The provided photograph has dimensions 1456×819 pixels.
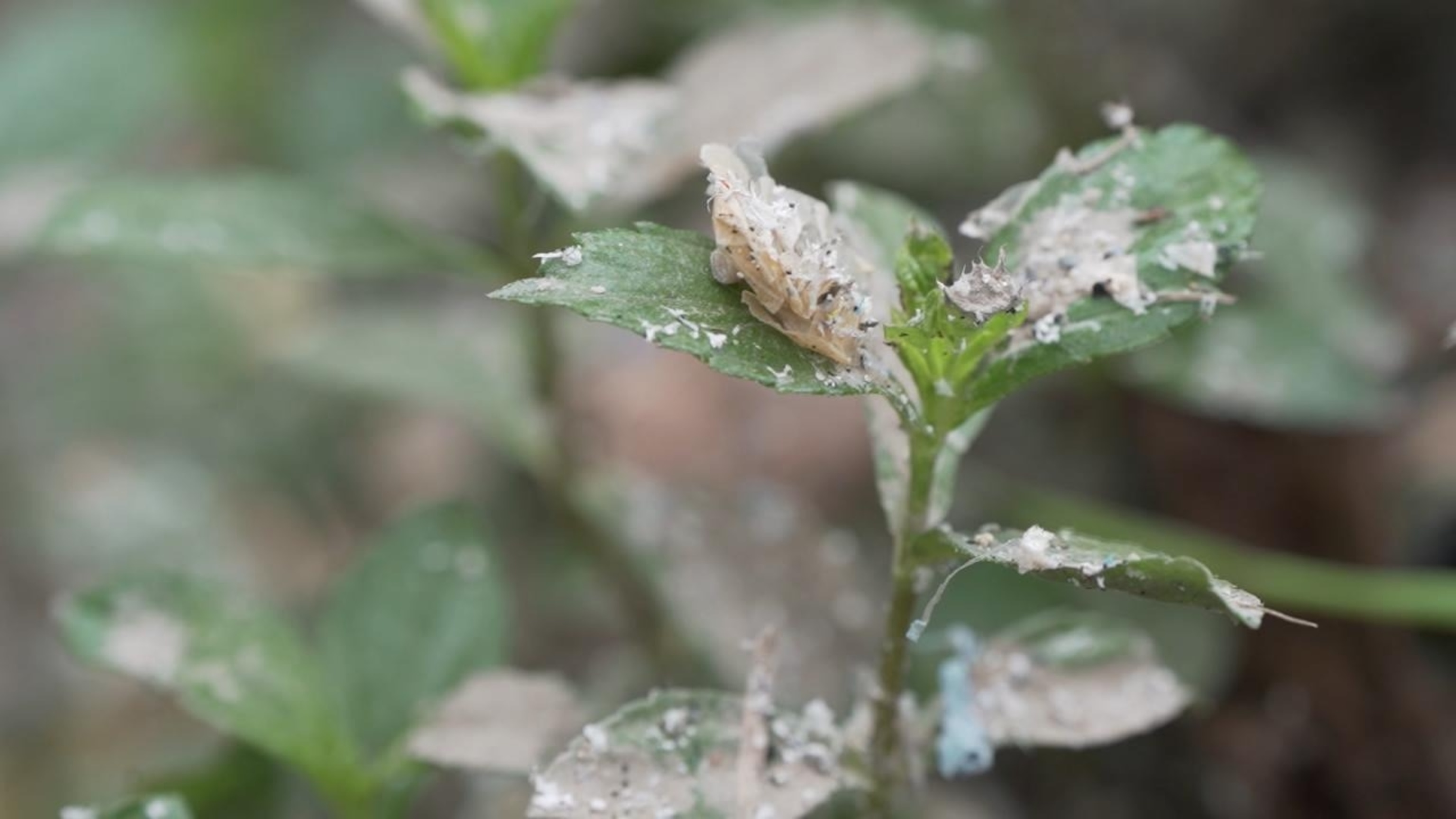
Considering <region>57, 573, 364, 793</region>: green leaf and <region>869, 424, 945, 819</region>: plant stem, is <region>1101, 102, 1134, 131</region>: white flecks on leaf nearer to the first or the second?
<region>869, 424, 945, 819</region>: plant stem

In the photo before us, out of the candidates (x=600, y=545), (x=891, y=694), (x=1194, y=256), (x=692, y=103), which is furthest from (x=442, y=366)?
(x=1194, y=256)

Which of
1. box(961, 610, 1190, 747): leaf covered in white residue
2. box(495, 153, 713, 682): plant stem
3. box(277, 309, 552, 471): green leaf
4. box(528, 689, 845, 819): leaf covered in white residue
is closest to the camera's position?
box(528, 689, 845, 819): leaf covered in white residue

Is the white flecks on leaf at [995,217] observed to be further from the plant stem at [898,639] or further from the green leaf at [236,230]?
the green leaf at [236,230]

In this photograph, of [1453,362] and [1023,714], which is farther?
[1453,362]

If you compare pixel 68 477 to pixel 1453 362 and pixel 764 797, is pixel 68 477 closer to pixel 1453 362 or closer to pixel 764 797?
pixel 764 797

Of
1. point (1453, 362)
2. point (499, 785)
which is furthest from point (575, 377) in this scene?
point (1453, 362)

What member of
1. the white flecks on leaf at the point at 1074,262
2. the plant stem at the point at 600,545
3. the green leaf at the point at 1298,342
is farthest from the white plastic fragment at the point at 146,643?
the green leaf at the point at 1298,342

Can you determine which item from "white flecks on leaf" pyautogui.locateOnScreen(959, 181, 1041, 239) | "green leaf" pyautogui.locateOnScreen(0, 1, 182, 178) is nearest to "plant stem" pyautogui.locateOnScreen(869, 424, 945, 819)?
"white flecks on leaf" pyautogui.locateOnScreen(959, 181, 1041, 239)

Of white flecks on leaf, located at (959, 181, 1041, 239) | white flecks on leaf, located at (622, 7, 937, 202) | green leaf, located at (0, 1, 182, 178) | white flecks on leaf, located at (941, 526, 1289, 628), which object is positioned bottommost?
white flecks on leaf, located at (941, 526, 1289, 628)
